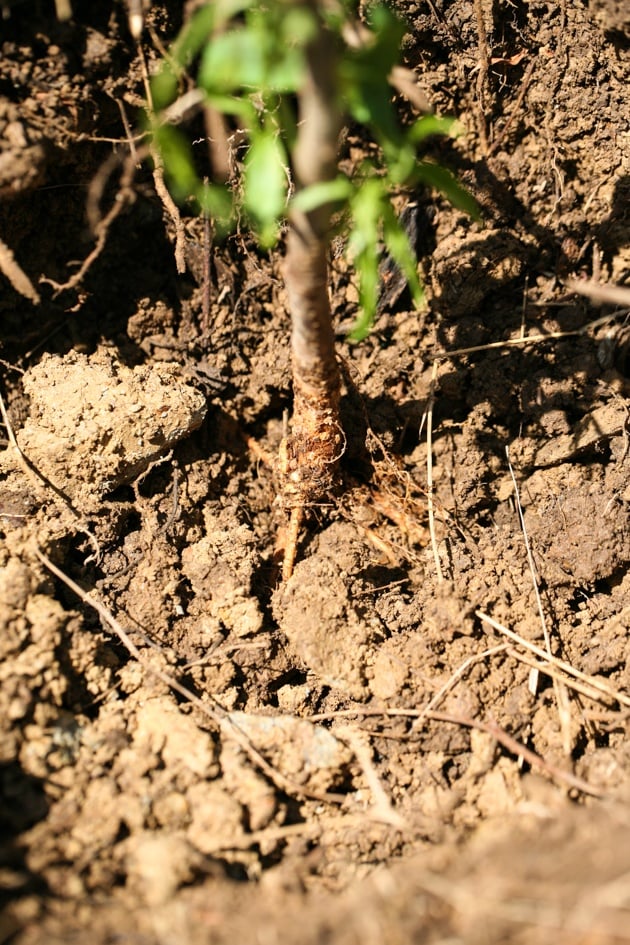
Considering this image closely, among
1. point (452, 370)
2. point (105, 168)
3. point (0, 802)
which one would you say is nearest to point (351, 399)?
point (452, 370)

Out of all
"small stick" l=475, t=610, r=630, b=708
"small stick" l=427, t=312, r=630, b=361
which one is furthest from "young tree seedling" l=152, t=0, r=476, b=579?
"small stick" l=475, t=610, r=630, b=708

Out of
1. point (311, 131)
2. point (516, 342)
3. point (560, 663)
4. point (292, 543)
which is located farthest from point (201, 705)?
point (516, 342)

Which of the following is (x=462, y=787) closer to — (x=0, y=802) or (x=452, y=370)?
(x=0, y=802)

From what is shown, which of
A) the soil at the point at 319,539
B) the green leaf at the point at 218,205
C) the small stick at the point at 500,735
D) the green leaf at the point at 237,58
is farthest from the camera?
the green leaf at the point at 218,205

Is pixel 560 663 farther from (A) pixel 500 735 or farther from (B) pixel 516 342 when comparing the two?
(B) pixel 516 342

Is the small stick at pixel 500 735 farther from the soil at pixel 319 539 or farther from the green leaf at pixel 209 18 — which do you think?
the green leaf at pixel 209 18

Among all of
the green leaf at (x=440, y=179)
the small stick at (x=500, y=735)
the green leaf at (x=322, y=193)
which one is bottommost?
the small stick at (x=500, y=735)

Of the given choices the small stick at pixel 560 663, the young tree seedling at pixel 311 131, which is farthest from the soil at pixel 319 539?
the young tree seedling at pixel 311 131
